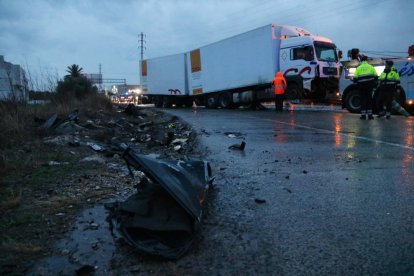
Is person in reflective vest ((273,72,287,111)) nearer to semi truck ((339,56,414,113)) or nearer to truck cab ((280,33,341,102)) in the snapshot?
truck cab ((280,33,341,102))

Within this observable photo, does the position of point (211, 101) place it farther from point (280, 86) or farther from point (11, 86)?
point (11, 86)

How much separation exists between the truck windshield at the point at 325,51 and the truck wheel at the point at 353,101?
3342 mm

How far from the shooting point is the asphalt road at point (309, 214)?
2.43 m

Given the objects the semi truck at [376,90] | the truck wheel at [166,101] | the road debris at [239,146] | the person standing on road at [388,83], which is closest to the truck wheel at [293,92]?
the semi truck at [376,90]

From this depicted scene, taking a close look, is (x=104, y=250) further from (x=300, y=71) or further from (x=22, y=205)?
(x=300, y=71)

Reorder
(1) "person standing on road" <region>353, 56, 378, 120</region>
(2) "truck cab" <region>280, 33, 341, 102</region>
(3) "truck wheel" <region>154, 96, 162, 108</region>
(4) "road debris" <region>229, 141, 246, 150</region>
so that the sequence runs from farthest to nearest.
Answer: (3) "truck wheel" <region>154, 96, 162, 108</region>
(2) "truck cab" <region>280, 33, 341, 102</region>
(1) "person standing on road" <region>353, 56, 378, 120</region>
(4) "road debris" <region>229, 141, 246, 150</region>

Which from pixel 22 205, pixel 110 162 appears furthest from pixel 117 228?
pixel 110 162

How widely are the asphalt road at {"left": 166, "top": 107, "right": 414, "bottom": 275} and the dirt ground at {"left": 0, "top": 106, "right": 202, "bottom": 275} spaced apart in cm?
98

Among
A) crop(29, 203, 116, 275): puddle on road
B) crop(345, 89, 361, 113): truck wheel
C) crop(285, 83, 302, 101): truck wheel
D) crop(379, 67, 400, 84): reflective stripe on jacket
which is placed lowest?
crop(29, 203, 116, 275): puddle on road

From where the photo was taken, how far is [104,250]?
261cm

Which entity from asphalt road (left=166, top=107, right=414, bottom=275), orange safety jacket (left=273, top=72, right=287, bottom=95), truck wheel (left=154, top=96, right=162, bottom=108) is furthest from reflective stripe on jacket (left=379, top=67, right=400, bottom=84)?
truck wheel (left=154, top=96, right=162, bottom=108)

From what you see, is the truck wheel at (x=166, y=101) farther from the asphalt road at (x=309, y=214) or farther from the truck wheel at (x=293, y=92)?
the asphalt road at (x=309, y=214)

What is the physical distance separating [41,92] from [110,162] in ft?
22.7

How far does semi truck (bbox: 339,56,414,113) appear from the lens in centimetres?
1434
